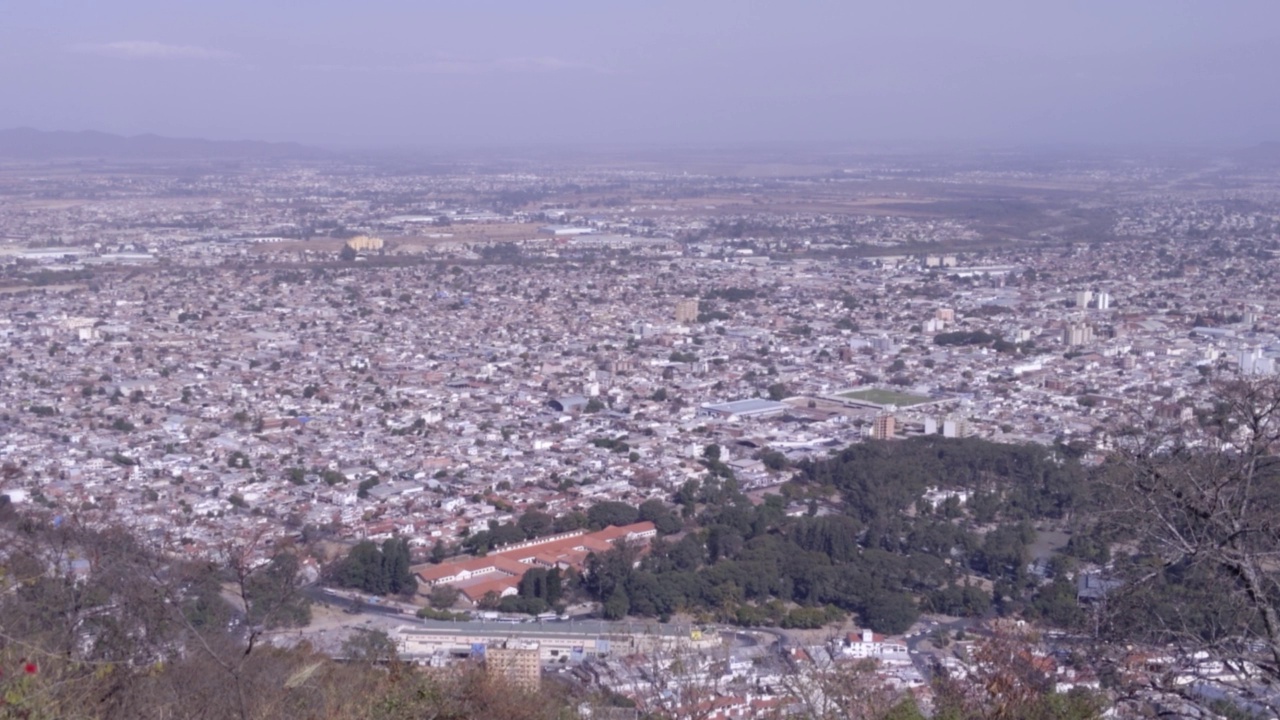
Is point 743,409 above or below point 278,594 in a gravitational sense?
below

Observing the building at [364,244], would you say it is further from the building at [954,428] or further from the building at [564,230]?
the building at [954,428]

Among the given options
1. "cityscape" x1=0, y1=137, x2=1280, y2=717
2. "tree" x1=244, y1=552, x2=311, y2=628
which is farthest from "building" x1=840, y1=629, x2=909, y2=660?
"tree" x1=244, y1=552, x2=311, y2=628

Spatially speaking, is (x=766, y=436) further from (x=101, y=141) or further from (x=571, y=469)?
(x=101, y=141)

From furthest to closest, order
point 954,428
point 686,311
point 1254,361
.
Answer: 1. point 686,311
2. point 1254,361
3. point 954,428

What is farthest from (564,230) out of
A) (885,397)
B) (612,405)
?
(885,397)

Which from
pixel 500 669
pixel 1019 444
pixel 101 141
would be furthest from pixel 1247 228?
pixel 101 141

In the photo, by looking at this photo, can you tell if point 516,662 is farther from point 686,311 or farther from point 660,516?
point 686,311

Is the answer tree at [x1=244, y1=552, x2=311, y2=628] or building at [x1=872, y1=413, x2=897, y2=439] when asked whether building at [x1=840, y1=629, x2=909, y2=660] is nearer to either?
tree at [x1=244, y1=552, x2=311, y2=628]
